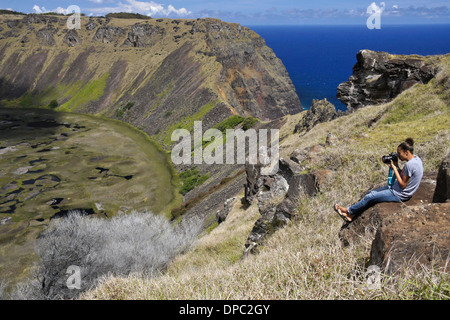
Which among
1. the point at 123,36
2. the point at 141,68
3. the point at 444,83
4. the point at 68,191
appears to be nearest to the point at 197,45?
the point at 141,68

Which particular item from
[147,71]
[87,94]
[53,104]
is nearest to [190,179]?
[147,71]

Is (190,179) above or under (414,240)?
under

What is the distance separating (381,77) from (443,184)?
28.5 metres

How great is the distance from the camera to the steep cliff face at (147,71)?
93.2 m

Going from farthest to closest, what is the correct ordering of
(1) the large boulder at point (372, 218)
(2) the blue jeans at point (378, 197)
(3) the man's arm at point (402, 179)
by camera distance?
(2) the blue jeans at point (378, 197) → (3) the man's arm at point (402, 179) → (1) the large boulder at point (372, 218)

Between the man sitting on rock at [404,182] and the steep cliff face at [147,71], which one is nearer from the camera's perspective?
the man sitting on rock at [404,182]

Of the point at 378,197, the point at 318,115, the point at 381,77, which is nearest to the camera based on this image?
the point at 378,197

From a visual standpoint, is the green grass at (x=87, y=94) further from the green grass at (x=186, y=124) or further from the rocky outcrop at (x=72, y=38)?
the green grass at (x=186, y=124)

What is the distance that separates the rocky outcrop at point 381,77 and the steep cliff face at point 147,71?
45.3 m

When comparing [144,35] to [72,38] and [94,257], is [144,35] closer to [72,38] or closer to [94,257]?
[72,38]

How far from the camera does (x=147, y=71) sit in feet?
378

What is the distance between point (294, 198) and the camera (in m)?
12.8

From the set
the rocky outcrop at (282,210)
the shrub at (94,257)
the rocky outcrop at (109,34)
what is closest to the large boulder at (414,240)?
the rocky outcrop at (282,210)
